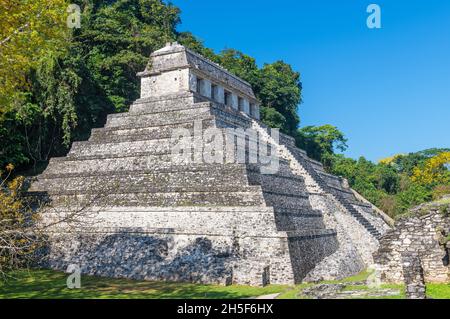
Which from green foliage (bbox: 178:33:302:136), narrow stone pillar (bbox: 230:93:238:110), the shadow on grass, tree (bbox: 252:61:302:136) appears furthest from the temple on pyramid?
tree (bbox: 252:61:302:136)

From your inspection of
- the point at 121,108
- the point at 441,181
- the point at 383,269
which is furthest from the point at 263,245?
the point at 441,181

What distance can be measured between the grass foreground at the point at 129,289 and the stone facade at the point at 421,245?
0.42m

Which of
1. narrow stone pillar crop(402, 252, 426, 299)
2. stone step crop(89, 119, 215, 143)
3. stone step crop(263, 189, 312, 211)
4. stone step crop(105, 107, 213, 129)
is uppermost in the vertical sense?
stone step crop(105, 107, 213, 129)

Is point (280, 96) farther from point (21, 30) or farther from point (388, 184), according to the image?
point (21, 30)

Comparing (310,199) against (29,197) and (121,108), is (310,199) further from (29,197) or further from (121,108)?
(121,108)

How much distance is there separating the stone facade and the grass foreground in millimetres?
416

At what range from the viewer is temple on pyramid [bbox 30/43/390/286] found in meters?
11.5

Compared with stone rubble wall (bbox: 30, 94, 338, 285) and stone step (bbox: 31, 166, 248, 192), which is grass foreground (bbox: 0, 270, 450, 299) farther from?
stone step (bbox: 31, 166, 248, 192)

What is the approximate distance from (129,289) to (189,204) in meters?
3.43

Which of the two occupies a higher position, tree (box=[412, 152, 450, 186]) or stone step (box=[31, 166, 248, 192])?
tree (box=[412, 152, 450, 186])

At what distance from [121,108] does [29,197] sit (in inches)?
377

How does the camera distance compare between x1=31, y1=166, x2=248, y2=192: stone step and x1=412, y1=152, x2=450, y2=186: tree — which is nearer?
x1=31, y1=166, x2=248, y2=192: stone step

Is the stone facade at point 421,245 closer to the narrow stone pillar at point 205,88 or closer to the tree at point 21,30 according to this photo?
the tree at point 21,30

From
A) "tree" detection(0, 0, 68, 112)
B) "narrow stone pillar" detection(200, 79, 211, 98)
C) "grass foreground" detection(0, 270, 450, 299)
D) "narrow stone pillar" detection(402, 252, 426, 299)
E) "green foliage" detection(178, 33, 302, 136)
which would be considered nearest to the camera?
"narrow stone pillar" detection(402, 252, 426, 299)
